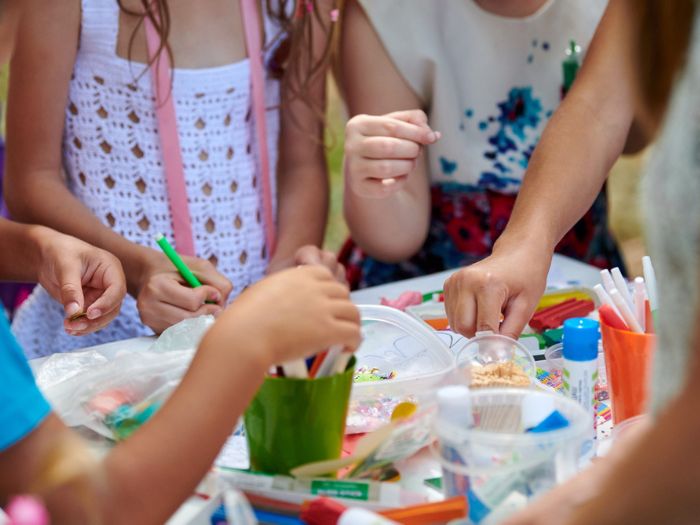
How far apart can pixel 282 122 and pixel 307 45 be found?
0.37 feet

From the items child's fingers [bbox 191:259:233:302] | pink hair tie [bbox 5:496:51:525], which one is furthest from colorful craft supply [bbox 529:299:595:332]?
pink hair tie [bbox 5:496:51:525]

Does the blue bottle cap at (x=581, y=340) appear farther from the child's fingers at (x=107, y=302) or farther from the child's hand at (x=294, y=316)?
the child's fingers at (x=107, y=302)

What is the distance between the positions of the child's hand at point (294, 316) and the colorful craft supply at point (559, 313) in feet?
1.21

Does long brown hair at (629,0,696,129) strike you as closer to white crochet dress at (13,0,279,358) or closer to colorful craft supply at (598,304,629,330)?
colorful craft supply at (598,304,629,330)

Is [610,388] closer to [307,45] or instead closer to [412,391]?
[412,391]

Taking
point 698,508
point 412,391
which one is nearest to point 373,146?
point 412,391

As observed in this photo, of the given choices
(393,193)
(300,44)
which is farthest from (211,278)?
(300,44)

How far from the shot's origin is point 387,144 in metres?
0.88

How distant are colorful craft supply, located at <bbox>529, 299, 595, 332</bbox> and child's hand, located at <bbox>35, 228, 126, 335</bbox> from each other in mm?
411

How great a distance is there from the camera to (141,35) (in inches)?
44.8

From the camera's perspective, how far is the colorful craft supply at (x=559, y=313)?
0.88 meters

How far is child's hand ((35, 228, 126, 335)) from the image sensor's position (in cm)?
87

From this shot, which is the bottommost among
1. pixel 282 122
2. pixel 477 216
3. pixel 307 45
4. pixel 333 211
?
pixel 333 211

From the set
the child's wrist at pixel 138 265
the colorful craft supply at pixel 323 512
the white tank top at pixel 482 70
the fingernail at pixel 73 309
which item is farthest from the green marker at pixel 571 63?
the colorful craft supply at pixel 323 512
